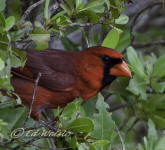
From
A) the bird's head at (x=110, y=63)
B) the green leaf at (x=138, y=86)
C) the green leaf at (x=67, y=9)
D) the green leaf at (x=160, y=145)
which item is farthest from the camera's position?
the green leaf at (x=138, y=86)

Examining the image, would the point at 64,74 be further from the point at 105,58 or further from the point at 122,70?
the point at 122,70

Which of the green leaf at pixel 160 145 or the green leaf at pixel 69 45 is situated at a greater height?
the green leaf at pixel 69 45

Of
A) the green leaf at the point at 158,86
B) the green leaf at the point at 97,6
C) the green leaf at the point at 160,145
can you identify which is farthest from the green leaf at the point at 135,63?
the green leaf at the point at 97,6

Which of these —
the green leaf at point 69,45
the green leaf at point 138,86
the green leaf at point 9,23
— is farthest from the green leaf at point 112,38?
the green leaf at point 9,23

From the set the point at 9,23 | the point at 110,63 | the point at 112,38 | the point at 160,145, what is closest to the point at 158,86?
the point at 110,63

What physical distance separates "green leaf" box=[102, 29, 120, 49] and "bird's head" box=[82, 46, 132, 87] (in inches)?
3.3

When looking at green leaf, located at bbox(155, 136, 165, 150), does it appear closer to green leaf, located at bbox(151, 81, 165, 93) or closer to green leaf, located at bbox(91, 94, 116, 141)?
green leaf, located at bbox(91, 94, 116, 141)

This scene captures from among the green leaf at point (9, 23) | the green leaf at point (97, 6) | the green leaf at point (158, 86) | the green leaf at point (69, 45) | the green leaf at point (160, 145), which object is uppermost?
the green leaf at point (9, 23)

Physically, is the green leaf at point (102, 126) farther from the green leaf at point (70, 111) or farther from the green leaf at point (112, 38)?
the green leaf at point (112, 38)

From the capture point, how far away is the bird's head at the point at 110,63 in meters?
3.39

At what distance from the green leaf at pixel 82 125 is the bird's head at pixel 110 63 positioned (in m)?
0.93

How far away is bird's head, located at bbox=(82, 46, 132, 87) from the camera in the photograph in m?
3.39

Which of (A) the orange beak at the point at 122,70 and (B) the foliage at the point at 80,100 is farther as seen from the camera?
(A) the orange beak at the point at 122,70

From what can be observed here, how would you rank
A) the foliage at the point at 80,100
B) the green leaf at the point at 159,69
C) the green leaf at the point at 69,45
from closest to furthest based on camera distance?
1. the foliage at the point at 80,100
2. the green leaf at the point at 159,69
3. the green leaf at the point at 69,45
